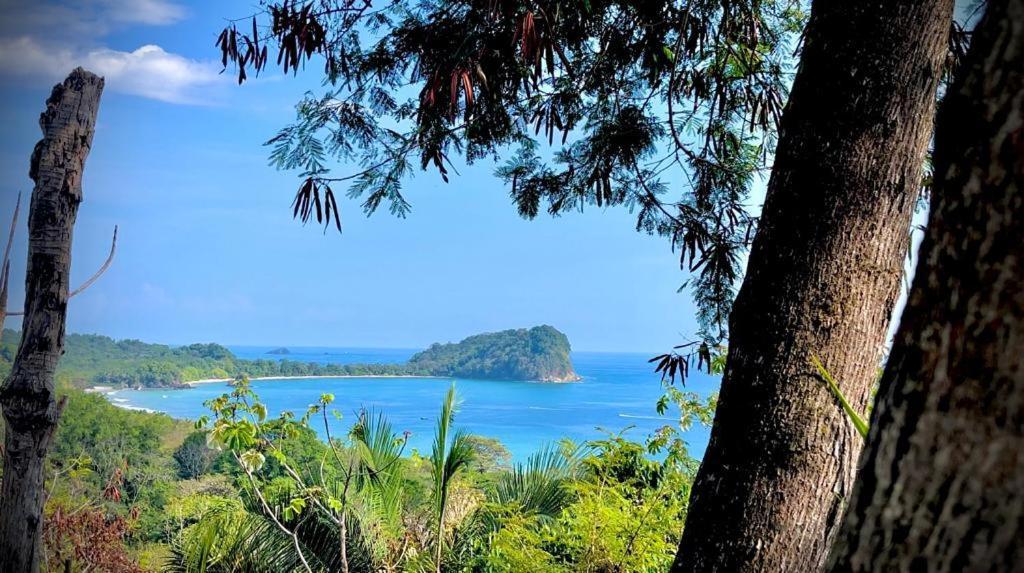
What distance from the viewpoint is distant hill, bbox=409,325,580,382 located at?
1584 centimetres

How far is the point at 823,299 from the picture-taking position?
3.43ft

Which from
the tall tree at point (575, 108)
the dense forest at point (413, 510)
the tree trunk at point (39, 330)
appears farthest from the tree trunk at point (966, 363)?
the dense forest at point (413, 510)

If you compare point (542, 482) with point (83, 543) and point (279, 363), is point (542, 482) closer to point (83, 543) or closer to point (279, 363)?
point (83, 543)

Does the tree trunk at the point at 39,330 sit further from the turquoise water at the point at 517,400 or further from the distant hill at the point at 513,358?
the turquoise water at the point at 517,400

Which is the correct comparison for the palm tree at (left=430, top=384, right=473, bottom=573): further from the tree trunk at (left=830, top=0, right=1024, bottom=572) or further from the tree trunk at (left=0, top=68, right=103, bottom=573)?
the tree trunk at (left=830, top=0, right=1024, bottom=572)

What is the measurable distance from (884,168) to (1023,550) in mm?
826

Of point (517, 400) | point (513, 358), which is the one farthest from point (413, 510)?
point (517, 400)

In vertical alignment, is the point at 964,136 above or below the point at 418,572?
above

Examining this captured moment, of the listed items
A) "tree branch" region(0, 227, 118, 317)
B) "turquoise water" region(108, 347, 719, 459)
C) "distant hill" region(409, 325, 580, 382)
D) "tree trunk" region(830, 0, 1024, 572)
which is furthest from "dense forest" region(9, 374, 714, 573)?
"turquoise water" region(108, 347, 719, 459)

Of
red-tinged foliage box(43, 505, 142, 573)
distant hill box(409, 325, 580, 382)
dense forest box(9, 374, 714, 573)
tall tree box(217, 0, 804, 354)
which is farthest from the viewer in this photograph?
distant hill box(409, 325, 580, 382)

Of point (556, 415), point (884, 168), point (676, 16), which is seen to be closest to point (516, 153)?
point (676, 16)

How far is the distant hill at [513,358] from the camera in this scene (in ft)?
52.0

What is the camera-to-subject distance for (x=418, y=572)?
3.58 m

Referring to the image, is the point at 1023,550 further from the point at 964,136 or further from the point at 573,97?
the point at 573,97
